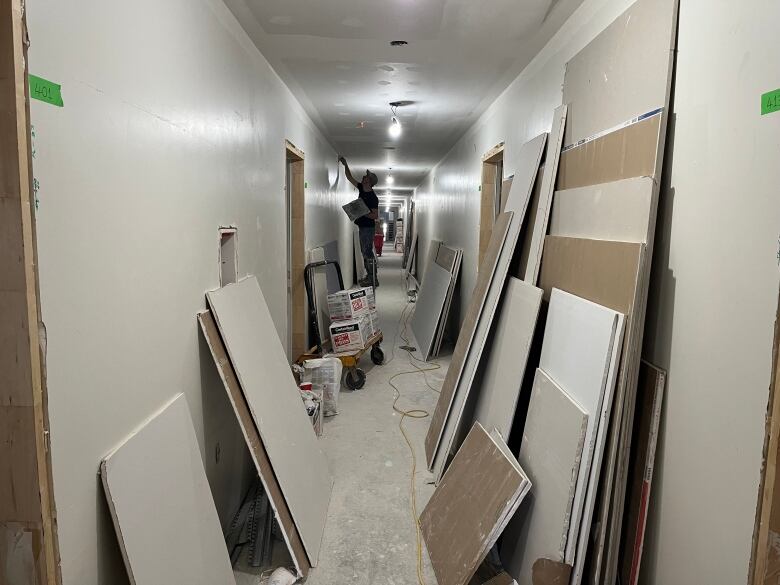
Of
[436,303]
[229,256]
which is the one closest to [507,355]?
[229,256]

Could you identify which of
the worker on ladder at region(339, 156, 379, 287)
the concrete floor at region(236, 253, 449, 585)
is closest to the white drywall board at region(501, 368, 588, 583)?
the concrete floor at region(236, 253, 449, 585)

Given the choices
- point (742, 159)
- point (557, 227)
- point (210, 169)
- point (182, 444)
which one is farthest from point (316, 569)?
point (742, 159)

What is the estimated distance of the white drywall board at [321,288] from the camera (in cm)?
523

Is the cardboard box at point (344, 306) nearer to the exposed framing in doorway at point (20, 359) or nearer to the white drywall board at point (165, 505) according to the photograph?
the white drywall board at point (165, 505)

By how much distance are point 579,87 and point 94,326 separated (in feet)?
7.38

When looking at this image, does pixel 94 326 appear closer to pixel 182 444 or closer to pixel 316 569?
pixel 182 444

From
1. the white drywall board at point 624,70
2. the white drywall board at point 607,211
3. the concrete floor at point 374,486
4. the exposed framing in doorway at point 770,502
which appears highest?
the white drywall board at point 624,70

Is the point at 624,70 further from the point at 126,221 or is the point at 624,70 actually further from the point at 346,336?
the point at 346,336

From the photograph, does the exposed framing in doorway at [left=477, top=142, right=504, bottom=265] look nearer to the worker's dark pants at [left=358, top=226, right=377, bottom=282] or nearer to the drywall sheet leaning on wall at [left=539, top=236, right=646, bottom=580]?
the drywall sheet leaning on wall at [left=539, top=236, right=646, bottom=580]

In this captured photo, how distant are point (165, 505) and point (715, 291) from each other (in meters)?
1.80

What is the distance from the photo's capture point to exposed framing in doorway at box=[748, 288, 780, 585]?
3.10 ft


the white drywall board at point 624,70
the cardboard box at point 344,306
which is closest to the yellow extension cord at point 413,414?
the cardboard box at point 344,306

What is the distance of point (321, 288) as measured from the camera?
556 centimetres

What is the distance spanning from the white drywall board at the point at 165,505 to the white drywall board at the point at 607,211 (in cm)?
175
